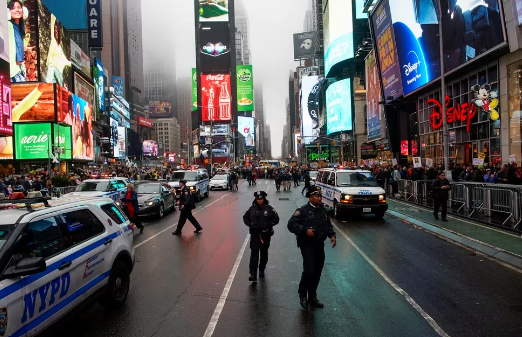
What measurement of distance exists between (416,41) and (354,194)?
19.1 meters

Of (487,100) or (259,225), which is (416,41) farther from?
(259,225)

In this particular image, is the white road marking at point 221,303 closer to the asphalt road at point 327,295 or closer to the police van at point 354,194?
the asphalt road at point 327,295

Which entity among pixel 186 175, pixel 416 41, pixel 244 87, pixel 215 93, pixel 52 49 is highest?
pixel 244 87

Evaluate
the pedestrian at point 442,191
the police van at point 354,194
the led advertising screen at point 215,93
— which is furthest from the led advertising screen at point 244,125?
the pedestrian at point 442,191

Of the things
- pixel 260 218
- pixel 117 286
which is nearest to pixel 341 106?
pixel 260 218

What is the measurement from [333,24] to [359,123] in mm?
17952

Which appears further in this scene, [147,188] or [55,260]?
[147,188]

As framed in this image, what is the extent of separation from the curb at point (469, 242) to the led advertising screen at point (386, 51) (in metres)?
21.6

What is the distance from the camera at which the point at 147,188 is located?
17094 millimetres

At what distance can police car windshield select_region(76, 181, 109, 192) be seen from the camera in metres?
15.6

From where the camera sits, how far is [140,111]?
19962 cm

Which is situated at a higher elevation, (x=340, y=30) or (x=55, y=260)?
(x=340, y=30)

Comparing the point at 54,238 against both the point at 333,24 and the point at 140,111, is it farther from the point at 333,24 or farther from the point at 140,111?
the point at 140,111

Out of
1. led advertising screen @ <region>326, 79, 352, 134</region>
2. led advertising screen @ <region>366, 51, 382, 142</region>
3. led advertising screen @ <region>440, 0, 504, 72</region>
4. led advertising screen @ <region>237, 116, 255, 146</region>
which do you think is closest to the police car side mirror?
led advertising screen @ <region>440, 0, 504, 72</region>
